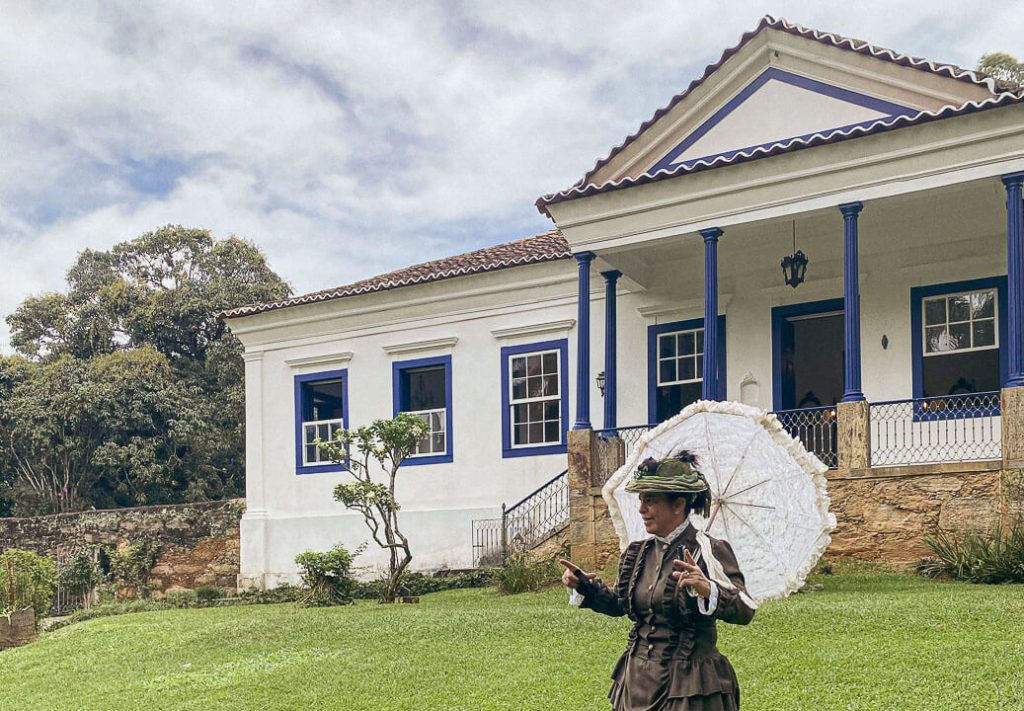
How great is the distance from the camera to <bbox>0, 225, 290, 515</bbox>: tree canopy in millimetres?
30656

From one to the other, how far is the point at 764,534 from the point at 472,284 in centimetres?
1416

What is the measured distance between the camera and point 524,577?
47.2 ft

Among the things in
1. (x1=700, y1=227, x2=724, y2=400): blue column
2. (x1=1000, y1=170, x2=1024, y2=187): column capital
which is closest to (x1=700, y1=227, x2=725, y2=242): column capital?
(x1=700, y1=227, x2=724, y2=400): blue column

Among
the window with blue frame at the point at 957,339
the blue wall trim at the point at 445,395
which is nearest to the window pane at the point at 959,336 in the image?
the window with blue frame at the point at 957,339

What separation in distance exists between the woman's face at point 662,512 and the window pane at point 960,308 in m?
11.6

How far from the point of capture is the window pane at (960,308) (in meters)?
15.0

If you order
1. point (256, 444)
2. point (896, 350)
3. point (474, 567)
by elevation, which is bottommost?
point (474, 567)

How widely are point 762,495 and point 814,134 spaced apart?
10.4m

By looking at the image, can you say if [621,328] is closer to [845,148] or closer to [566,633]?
[845,148]

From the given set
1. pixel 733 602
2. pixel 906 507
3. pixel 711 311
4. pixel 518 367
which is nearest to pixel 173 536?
pixel 518 367

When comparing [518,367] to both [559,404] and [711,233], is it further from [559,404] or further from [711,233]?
[711,233]

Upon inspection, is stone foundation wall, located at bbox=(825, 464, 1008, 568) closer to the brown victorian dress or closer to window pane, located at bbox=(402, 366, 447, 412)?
window pane, located at bbox=(402, 366, 447, 412)

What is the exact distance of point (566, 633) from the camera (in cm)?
1001

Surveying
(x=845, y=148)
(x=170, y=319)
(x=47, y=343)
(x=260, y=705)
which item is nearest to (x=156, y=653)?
(x=260, y=705)
